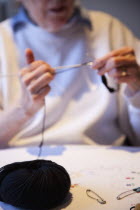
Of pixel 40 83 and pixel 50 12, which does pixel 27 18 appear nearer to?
pixel 50 12

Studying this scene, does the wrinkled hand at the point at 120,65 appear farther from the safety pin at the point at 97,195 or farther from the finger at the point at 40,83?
the safety pin at the point at 97,195

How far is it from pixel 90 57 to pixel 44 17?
25 cm

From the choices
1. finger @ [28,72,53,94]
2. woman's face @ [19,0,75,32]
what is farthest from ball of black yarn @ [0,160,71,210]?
woman's face @ [19,0,75,32]

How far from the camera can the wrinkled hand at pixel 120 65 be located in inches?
33.7

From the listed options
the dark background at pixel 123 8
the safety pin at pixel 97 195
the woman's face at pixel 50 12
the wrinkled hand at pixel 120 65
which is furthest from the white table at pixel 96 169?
the dark background at pixel 123 8

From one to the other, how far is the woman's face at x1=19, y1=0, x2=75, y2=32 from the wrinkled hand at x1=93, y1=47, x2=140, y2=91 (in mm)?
280

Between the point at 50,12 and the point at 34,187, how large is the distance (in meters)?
0.72

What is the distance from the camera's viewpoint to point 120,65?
0.86m

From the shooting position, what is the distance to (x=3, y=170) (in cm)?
54

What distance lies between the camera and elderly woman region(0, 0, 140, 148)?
966 millimetres

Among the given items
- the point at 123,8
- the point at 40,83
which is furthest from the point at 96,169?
the point at 123,8

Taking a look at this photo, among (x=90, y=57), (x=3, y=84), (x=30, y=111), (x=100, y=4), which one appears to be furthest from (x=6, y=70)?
(x=100, y=4)

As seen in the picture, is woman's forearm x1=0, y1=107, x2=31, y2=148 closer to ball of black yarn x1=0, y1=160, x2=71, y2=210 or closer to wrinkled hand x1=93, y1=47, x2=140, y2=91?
wrinkled hand x1=93, y1=47, x2=140, y2=91

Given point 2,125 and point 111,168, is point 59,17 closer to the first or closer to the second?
point 2,125
